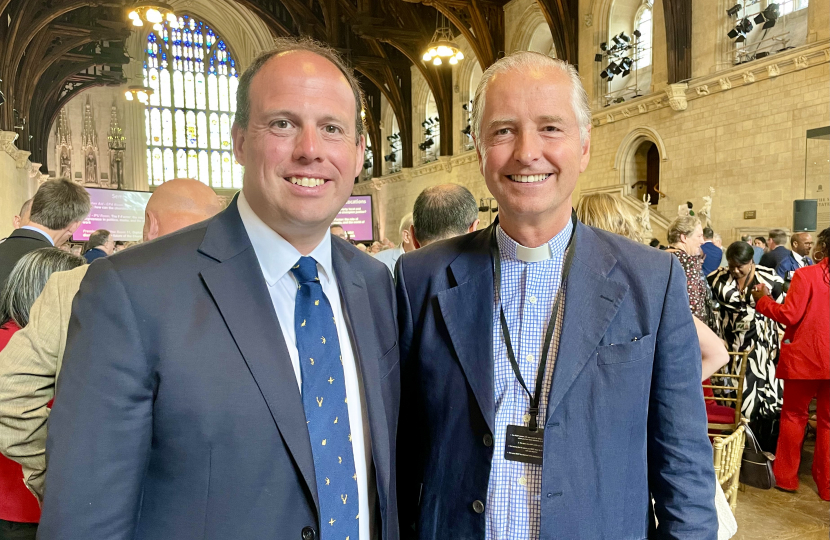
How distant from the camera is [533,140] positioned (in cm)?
126

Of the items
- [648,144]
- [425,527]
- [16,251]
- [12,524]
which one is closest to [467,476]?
[425,527]

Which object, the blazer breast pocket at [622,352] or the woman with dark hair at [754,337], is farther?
the woman with dark hair at [754,337]

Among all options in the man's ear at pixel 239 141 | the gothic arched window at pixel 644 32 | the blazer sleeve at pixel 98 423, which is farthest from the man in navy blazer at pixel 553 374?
the gothic arched window at pixel 644 32

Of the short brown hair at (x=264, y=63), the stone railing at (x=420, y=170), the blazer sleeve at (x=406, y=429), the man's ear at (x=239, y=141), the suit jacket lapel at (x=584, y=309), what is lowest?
the blazer sleeve at (x=406, y=429)

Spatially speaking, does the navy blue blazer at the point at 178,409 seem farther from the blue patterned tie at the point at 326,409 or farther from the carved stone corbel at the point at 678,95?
the carved stone corbel at the point at 678,95

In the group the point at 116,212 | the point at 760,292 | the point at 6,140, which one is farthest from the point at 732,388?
the point at 6,140

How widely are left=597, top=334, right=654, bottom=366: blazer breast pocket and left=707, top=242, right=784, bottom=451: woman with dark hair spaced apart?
148 inches

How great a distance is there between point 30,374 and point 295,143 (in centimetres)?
94

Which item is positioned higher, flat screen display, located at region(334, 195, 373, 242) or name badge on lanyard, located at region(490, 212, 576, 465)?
flat screen display, located at region(334, 195, 373, 242)

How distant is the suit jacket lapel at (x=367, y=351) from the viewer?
119 centimetres

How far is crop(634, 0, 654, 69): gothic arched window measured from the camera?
13.4m

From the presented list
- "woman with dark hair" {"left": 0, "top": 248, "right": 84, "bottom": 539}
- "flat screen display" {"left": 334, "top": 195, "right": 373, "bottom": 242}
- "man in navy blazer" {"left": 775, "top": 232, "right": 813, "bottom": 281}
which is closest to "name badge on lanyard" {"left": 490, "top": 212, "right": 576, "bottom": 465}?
"woman with dark hair" {"left": 0, "top": 248, "right": 84, "bottom": 539}

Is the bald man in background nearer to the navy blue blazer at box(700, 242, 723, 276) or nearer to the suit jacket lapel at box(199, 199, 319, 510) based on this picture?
the suit jacket lapel at box(199, 199, 319, 510)

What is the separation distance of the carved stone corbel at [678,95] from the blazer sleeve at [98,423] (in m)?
12.9
